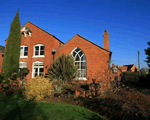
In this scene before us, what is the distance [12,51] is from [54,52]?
5.37 m

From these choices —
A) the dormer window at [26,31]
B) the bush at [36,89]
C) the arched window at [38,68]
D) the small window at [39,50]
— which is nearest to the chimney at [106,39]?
the small window at [39,50]

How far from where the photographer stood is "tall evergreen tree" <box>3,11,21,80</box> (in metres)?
13.5

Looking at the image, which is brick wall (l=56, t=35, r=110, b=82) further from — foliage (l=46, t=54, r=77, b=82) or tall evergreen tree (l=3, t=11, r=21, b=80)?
tall evergreen tree (l=3, t=11, r=21, b=80)

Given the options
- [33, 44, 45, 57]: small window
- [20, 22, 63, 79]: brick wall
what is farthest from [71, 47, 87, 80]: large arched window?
[33, 44, 45, 57]: small window

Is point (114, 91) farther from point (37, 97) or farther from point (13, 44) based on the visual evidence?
point (13, 44)

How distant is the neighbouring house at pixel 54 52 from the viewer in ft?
49.0

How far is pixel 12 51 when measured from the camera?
14.4 meters

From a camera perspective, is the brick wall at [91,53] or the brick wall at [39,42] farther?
the brick wall at [39,42]

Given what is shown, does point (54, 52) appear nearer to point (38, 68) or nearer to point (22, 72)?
point (38, 68)

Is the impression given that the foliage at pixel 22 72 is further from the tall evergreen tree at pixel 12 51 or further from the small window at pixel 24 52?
the small window at pixel 24 52

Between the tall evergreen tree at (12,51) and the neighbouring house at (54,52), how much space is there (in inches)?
118

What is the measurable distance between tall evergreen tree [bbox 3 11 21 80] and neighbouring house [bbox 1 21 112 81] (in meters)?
3.00

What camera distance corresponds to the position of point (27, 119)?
4.06 meters

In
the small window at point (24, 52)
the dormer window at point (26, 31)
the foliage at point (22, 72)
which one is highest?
the dormer window at point (26, 31)
